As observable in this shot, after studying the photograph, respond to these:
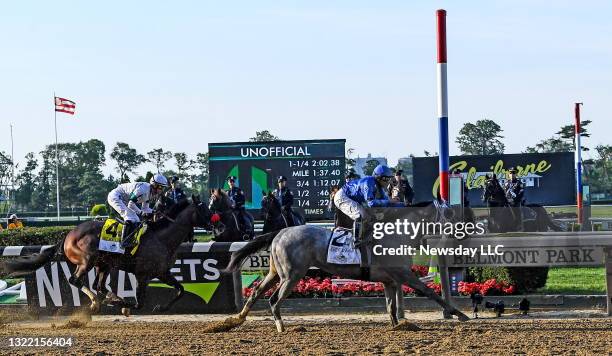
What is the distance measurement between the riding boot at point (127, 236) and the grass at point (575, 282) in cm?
549

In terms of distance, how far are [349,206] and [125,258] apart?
129 inches

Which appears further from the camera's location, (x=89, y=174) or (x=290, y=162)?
(x=89, y=174)

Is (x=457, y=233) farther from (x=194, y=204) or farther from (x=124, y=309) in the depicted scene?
(x=124, y=309)

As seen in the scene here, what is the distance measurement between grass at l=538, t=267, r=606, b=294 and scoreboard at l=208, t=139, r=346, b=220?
5.91 metres

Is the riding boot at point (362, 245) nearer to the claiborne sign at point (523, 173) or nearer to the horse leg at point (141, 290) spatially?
the horse leg at point (141, 290)

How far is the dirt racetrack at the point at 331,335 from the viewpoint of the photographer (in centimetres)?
874

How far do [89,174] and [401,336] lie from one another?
53.8 meters

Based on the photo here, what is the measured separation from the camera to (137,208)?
40.1ft

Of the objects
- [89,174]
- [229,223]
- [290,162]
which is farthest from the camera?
[89,174]

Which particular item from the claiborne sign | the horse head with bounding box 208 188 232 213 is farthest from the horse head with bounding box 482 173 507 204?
the claiborne sign

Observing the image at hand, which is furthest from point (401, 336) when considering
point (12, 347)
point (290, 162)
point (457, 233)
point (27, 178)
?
point (27, 178)

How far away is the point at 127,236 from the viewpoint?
12.0m

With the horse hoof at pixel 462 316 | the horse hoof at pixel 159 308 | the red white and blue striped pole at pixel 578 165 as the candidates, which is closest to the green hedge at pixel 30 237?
the horse hoof at pixel 159 308

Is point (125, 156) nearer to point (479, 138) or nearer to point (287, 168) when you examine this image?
point (479, 138)
